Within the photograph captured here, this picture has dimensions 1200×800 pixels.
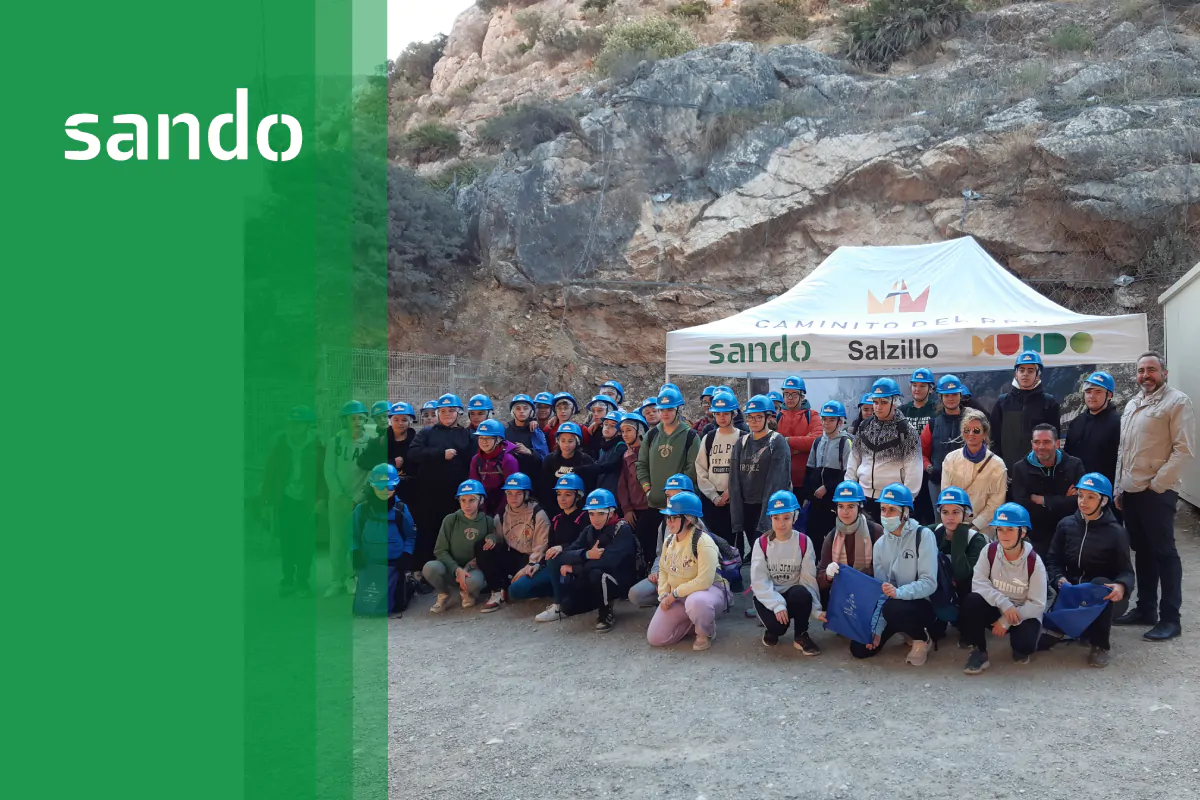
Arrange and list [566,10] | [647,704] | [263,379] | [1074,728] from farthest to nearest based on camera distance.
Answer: [566,10]
[263,379]
[647,704]
[1074,728]

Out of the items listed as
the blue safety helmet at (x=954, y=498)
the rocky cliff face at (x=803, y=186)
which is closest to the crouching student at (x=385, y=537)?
the blue safety helmet at (x=954, y=498)

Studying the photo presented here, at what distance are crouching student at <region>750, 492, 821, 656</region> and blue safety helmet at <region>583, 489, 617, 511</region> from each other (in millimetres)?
1339

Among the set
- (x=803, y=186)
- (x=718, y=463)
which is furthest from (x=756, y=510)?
(x=803, y=186)

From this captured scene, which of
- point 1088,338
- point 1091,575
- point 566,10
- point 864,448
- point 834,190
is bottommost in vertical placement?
point 1091,575

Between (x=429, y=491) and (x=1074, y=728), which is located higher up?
(x=429, y=491)

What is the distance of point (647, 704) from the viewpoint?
17.0 ft

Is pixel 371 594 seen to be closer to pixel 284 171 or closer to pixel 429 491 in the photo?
pixel 429 491

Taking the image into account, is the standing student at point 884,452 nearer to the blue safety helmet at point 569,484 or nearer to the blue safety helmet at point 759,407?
the blue safety helmet at point 759,407

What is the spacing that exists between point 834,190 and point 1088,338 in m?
11.3

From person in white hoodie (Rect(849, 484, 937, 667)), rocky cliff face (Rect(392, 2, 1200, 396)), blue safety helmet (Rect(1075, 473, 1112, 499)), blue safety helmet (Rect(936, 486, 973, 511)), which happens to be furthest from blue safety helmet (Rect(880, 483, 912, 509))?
rocky cliff face (Rect(392, 2, 1200, 396))

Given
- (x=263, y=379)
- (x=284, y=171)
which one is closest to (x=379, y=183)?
(x=284, y=171)

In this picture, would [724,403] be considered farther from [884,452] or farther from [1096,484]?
[1096,484]

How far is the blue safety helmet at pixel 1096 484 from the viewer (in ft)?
18.7

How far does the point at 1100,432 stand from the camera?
21.6 feet
